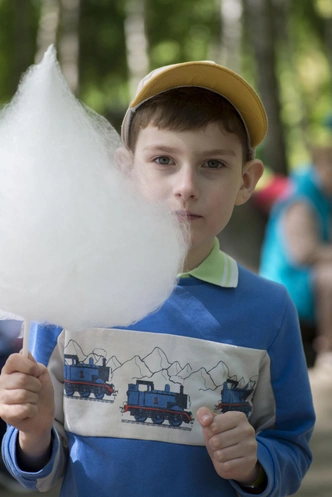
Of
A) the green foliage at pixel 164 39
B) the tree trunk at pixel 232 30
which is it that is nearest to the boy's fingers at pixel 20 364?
the tree trunk at pixel 232 30

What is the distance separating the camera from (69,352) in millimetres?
1716

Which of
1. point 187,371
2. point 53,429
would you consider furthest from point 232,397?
point 53,429

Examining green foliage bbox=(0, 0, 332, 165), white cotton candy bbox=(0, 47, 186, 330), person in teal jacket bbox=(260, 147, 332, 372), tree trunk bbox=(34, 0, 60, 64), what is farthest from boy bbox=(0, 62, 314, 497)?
green foliage bbox=(0, 0, 332, 165)

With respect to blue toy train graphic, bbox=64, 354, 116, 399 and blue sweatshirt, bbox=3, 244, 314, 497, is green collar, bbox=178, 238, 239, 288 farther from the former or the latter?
blue toy train graphic, bbox=64, 354, 116, 399

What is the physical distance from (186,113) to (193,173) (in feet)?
0.47

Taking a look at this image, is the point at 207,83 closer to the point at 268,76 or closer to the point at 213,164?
the point at 213,164

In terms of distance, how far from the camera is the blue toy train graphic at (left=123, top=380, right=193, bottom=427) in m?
1.68

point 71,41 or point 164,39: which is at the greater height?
point 164,39

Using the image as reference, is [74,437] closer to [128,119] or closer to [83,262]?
[83,262]

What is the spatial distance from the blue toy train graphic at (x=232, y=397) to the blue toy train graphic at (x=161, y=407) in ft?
0.26

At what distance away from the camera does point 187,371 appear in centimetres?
169

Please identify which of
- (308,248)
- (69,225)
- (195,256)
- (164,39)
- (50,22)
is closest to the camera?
(69,225)

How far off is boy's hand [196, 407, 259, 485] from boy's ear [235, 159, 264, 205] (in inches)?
22.2

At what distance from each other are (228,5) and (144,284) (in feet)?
Result: 48.7
